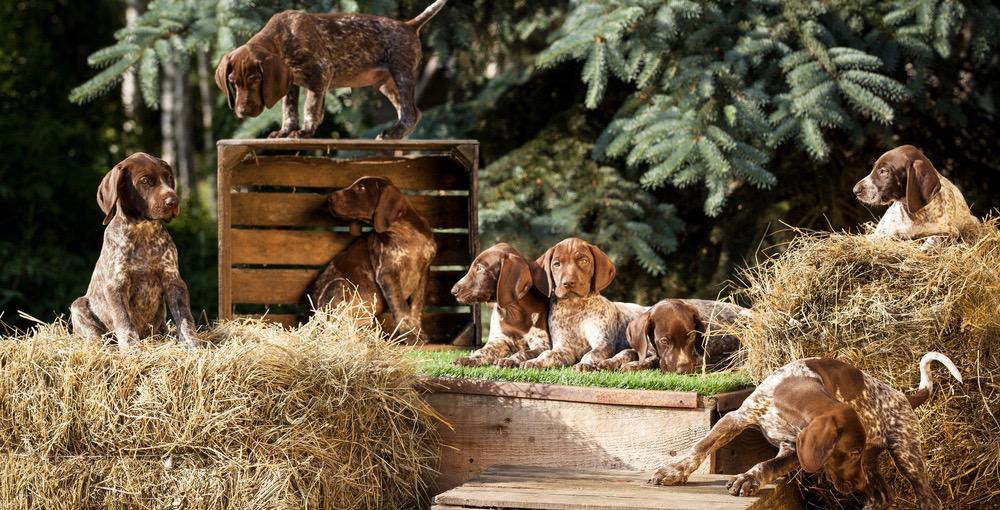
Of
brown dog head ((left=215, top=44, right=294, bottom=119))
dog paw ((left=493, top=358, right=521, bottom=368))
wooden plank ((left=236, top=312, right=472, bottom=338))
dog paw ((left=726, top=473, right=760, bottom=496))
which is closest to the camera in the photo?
dog paw ((left=726, top=473, right=760, bottom=496))

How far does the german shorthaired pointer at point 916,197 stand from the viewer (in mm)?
4531

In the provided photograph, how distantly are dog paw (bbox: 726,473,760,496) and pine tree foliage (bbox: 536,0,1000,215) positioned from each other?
2660 mm

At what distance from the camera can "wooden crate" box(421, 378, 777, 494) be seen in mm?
4348

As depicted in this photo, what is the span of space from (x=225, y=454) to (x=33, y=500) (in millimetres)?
665

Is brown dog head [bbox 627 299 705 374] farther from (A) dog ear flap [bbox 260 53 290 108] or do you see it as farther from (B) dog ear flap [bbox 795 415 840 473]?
(A) dog ear flap [bbox 260 53 290 108]

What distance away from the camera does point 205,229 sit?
39.5ft

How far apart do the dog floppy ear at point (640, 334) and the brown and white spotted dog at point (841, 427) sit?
29.1 inches

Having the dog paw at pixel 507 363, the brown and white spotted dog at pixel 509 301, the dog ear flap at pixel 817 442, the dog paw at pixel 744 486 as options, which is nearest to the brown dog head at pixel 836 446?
the dog ear flap at pixel 817 442

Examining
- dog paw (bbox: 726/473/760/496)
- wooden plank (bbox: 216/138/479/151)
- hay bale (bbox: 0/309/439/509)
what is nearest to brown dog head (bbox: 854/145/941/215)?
dog paw (bbox: 726/473/760/496)

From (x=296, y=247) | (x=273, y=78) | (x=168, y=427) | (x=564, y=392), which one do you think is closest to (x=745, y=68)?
(x=296, y=247)

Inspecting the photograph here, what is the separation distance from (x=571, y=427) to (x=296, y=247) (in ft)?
6.54

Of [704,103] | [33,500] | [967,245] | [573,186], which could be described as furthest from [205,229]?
[967,245]

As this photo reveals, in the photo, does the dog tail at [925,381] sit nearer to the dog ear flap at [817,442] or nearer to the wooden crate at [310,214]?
the dog ear flap at [817,442]

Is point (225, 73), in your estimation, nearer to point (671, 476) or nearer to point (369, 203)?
point (369, 203)
